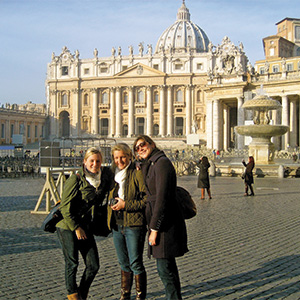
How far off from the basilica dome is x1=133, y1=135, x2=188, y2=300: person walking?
322ft

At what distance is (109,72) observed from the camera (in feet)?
256

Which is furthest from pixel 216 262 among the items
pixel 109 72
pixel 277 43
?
pixel 109 72

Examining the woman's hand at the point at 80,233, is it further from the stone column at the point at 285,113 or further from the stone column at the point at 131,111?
the stone column at the point at 131,111

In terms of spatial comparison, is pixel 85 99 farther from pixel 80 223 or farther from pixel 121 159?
pixel 80 223

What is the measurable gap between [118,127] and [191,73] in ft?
50.1

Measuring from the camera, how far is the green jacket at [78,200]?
4.31 m

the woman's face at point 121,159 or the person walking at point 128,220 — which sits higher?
the woman's face at point 121,159

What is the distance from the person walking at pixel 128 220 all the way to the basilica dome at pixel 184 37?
321 feet

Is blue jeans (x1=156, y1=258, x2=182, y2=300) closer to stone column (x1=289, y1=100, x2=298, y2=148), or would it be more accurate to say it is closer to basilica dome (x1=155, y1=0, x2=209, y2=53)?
stone column (x1=289, y1=100, x2=298, y2=148)

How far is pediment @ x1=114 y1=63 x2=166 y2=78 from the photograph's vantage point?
74312mm

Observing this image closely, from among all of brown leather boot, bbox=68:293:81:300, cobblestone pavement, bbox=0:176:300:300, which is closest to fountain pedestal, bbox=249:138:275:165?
cobblestone pavement, bbox=0:176:300:300

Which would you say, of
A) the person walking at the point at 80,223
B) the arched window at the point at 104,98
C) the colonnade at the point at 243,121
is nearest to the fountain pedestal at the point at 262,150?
the colonnade at the point at 243,121

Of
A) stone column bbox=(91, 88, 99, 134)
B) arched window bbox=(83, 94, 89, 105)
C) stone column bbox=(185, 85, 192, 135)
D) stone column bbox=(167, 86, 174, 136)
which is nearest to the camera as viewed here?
stone column bbox=(185, 85, 192, 135)

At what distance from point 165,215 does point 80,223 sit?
35.8 inches
